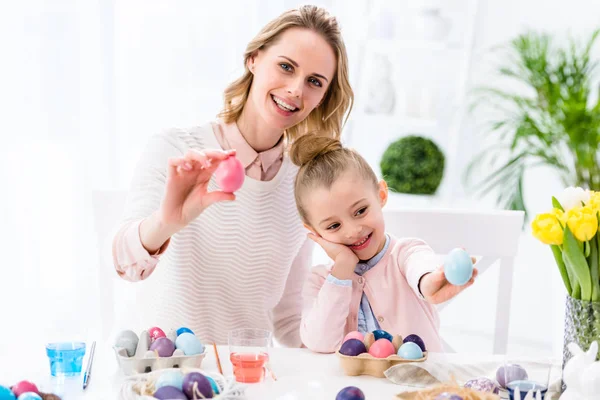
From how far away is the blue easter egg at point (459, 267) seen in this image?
4.38 ft

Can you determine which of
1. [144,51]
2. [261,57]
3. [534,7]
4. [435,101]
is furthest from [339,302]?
[534,7]

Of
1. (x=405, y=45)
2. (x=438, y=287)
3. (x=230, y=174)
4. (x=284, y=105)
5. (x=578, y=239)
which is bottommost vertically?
(x=438, y=287)

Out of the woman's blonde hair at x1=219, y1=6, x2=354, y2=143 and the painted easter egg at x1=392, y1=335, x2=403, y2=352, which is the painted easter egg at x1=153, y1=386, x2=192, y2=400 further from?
the woman's blonde hair at x1=219, y1=6, x2=354, y2=143

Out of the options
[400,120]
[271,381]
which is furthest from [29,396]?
[400,120]

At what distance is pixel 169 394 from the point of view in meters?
1.09

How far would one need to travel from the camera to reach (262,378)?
4.35ft

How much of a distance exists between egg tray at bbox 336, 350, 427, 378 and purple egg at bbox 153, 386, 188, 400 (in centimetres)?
35

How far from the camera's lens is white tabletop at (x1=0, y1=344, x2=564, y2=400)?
125 centimetres

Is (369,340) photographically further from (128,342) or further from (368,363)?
(128,342)

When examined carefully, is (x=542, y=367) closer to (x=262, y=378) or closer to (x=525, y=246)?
(x=262, y=378)

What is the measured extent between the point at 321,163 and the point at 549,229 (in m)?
0.68

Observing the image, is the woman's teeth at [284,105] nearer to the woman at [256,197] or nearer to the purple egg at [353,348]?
the woman at [256,197]

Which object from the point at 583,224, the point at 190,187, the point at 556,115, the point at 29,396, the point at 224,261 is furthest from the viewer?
the point at 556,115

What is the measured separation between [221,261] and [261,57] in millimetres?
553
